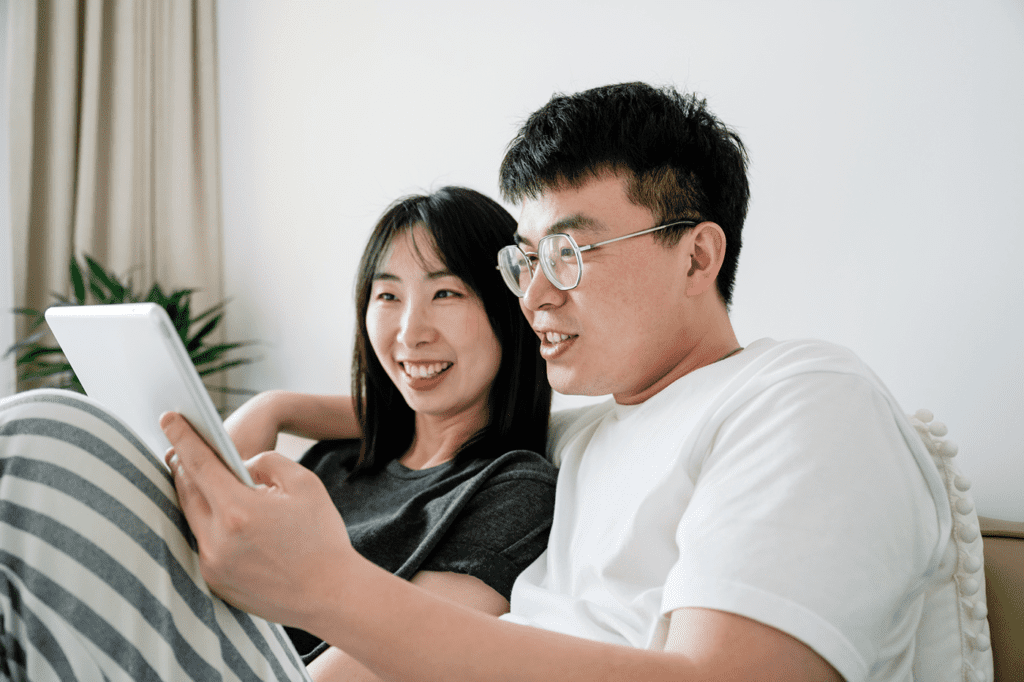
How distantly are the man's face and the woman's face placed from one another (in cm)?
27

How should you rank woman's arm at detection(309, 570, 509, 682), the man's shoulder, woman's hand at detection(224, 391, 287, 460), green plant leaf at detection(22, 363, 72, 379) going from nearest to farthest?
the man's shoulder, woman's arm at detection(309, 570, 509, 682), woman's hand at detection(224, 391, 287, 460), green plant leaf at detection(22, 363, 72, 379)

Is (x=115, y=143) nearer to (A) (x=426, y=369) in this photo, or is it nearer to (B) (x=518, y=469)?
(A) (x=426, y=369)

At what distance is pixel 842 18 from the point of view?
52.1 inches

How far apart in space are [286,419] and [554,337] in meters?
0.79

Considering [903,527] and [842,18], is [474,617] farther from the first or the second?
[842,18]

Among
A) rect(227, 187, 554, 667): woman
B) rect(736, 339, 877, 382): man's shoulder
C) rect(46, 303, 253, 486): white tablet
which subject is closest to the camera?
rect(46, 303, 253, 486): white tablet

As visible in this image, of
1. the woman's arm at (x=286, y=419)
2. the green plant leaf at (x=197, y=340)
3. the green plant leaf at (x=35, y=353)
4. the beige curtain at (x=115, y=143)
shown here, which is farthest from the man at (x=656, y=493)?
the beige curtain at (x=115, y=143)

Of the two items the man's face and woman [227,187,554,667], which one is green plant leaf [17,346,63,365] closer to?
woman [227,187,554,667]

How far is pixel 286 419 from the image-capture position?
162 cm

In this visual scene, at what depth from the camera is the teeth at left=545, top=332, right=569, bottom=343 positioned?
3.65 ft

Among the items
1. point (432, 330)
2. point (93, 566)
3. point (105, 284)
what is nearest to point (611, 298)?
point (432, 330)

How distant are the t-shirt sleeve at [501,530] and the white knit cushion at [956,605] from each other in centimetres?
54

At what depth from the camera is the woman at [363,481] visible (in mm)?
631

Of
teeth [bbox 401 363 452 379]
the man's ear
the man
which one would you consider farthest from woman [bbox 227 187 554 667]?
the man's ear
